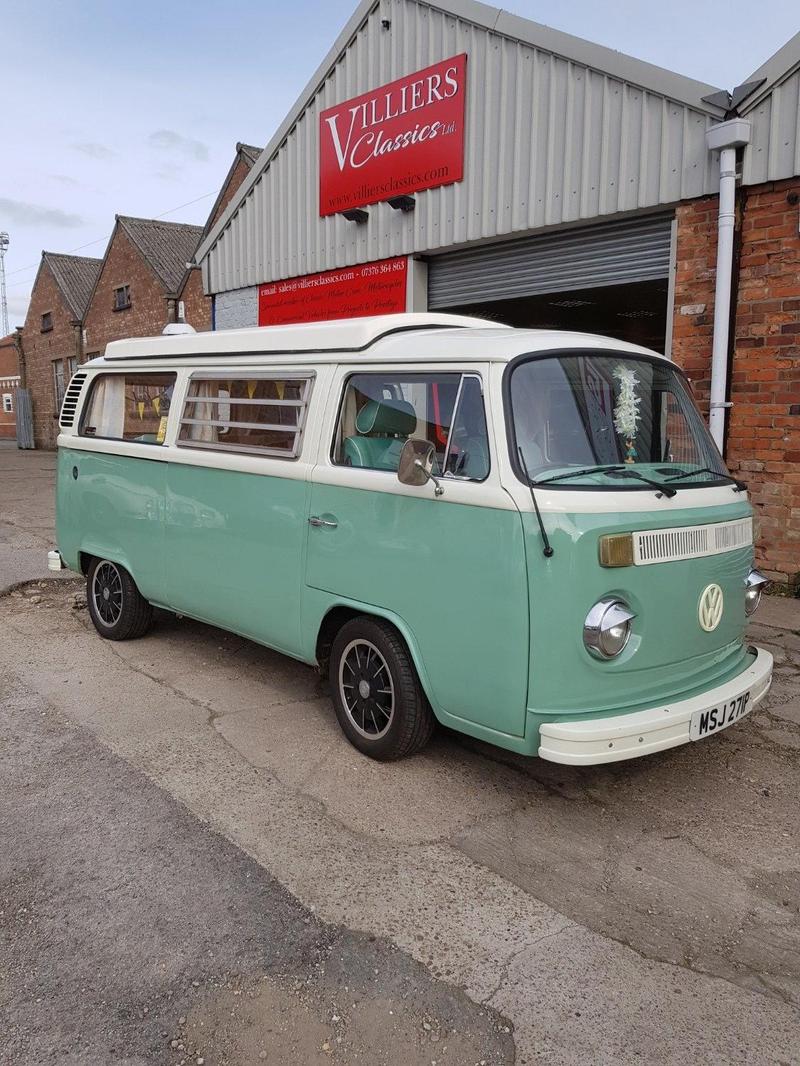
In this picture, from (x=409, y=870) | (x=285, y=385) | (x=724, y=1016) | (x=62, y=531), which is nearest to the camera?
(x=724, y=1016)

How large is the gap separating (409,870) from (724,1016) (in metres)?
1.15

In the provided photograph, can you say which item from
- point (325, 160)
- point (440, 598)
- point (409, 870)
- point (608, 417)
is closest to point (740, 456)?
point (608, 417)

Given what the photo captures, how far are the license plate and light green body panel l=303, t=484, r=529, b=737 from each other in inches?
28.6

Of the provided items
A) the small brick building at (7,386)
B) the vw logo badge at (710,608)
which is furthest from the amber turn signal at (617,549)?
the small brick building at (7,386)

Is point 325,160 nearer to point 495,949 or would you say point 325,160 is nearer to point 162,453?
point 162,453

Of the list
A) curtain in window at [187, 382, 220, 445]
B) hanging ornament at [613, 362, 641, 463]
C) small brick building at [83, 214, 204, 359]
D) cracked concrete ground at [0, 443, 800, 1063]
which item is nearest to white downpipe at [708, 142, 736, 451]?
cracked concrete ground at [0, 443, 800, 1063]

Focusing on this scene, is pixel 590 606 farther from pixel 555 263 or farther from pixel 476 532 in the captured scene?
pixel 555 263

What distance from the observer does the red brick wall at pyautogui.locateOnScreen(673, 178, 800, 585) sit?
6719mm

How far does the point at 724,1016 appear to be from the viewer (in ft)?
7.65

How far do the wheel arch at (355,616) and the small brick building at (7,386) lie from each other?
36.9 meters

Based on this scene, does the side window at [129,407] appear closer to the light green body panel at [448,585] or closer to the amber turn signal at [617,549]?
the light green body panel at [448,585]

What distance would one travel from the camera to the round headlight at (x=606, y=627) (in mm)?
3074

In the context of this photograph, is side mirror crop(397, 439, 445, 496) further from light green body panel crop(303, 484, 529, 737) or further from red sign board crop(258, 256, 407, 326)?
red sign board crop(258, 256, 407, 326)

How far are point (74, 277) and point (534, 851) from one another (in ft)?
107
